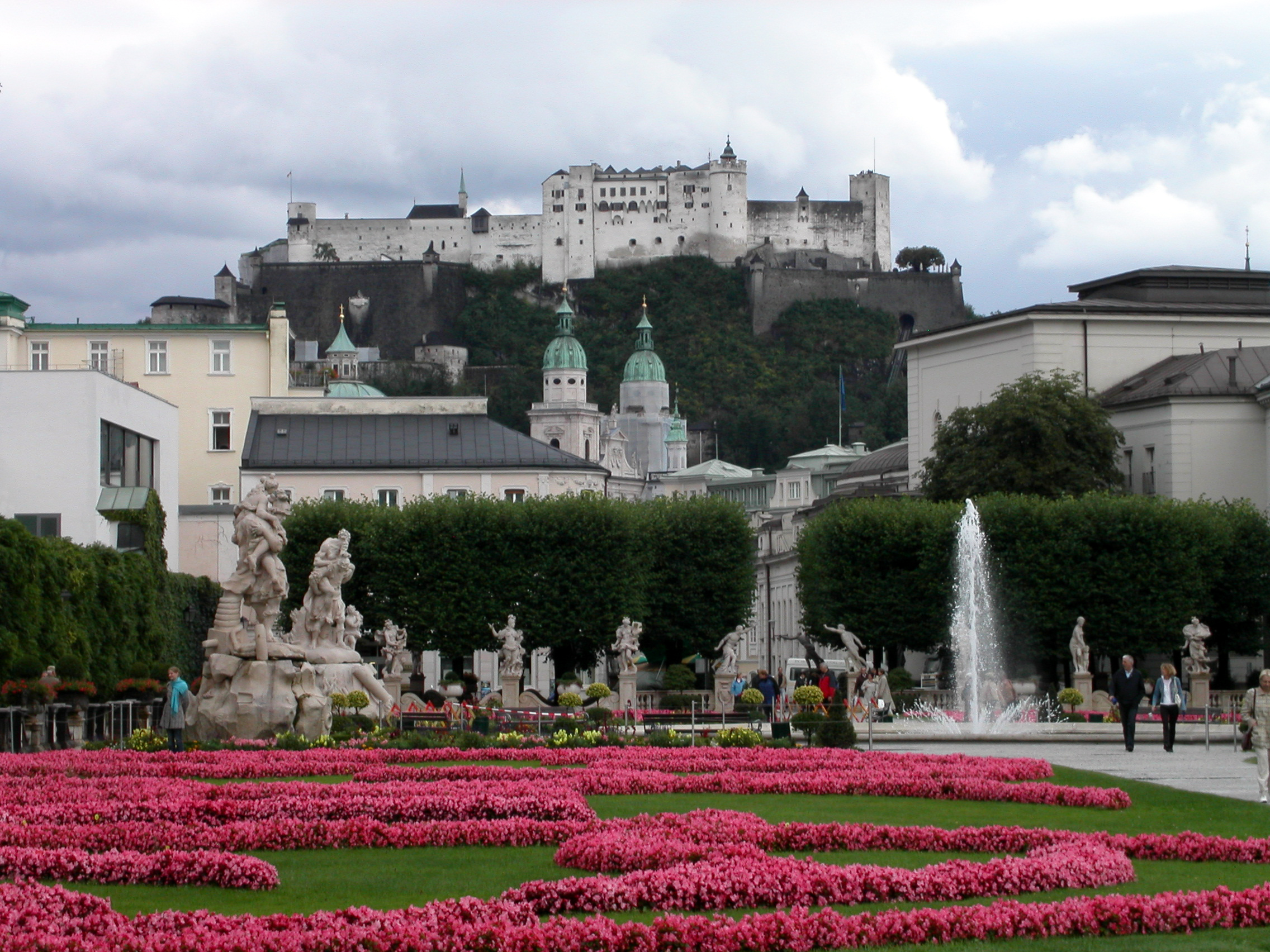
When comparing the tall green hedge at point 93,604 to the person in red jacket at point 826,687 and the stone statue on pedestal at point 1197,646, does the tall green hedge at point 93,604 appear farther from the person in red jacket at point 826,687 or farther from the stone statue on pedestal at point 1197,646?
the stone statue on pedestal at point 1197,646

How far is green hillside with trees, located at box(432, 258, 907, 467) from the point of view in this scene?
186 metres

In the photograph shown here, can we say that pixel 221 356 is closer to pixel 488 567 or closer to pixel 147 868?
pixel 488 567

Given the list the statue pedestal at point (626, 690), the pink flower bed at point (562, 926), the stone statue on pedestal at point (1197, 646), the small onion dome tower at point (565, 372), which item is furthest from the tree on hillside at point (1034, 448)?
the small onion dome tower at point (565, 372)

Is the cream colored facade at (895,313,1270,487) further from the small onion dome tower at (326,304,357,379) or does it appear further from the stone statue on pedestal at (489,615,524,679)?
the small onion dome tower at (326,304,357,379)

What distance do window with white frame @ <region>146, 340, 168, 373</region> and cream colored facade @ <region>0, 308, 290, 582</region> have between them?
31 millimetres

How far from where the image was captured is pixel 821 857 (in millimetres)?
15352

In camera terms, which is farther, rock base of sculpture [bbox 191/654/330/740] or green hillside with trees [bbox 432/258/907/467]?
green hillside with trees [bbox 432/258/907/467]

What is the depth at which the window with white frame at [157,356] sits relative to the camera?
7775 cm

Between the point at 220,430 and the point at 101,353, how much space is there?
5.73 metres

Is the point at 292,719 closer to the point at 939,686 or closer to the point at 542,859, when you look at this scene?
the point at 542,859

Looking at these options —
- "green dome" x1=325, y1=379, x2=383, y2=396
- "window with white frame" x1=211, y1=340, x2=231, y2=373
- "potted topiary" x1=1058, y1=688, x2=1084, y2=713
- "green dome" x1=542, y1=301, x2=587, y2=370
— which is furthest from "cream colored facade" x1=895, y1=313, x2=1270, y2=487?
"green dome" x1=542, y1=301, x2=587, y2=370

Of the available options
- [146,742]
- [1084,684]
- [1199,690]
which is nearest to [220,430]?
[1084,684]

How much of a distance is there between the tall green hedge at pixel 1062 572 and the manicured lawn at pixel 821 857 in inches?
1348

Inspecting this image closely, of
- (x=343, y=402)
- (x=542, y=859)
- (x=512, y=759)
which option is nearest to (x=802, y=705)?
(x=512, y=759)
